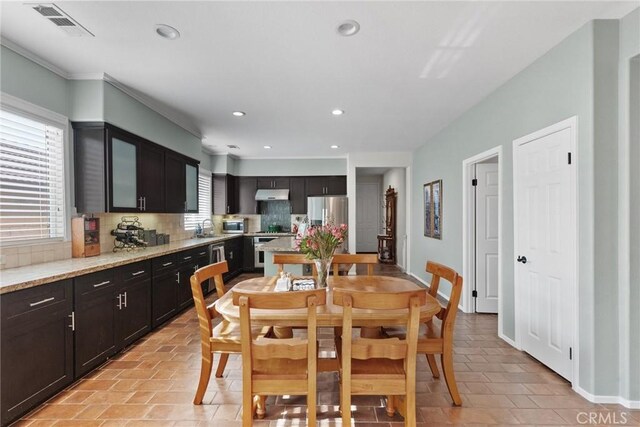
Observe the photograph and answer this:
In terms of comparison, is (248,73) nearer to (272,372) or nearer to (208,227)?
(272,372)

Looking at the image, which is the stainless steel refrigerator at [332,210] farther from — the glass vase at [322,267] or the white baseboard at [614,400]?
the white baseboard at [614,400]

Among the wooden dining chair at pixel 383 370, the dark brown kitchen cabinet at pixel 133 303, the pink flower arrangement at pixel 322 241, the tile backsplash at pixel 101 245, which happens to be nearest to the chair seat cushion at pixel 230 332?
the pink flower arrangement at pixel 322 241

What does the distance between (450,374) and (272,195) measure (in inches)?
221

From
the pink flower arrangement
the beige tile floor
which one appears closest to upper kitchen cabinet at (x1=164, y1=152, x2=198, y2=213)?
the beige tile floor

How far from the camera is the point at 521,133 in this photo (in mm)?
2936

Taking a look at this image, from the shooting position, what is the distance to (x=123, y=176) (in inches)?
131

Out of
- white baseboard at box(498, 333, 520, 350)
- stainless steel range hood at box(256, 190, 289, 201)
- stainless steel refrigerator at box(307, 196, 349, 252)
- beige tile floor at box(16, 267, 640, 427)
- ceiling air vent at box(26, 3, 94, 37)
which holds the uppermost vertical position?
ceiling air vent at box(26, 3, 94, 37)

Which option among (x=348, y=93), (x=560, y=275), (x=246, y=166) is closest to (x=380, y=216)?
(x=246, y=166)

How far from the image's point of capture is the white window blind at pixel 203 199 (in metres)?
6.12

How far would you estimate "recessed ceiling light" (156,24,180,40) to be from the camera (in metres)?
2.21

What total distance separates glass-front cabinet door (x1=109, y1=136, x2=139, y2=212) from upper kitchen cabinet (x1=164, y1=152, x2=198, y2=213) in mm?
659

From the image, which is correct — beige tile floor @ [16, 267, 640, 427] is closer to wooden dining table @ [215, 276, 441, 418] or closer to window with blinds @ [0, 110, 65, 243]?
wooden dining table @ [215, 276, 441, 418]

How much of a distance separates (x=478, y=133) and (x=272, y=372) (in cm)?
353

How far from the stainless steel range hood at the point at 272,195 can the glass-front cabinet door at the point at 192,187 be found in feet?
6.84
